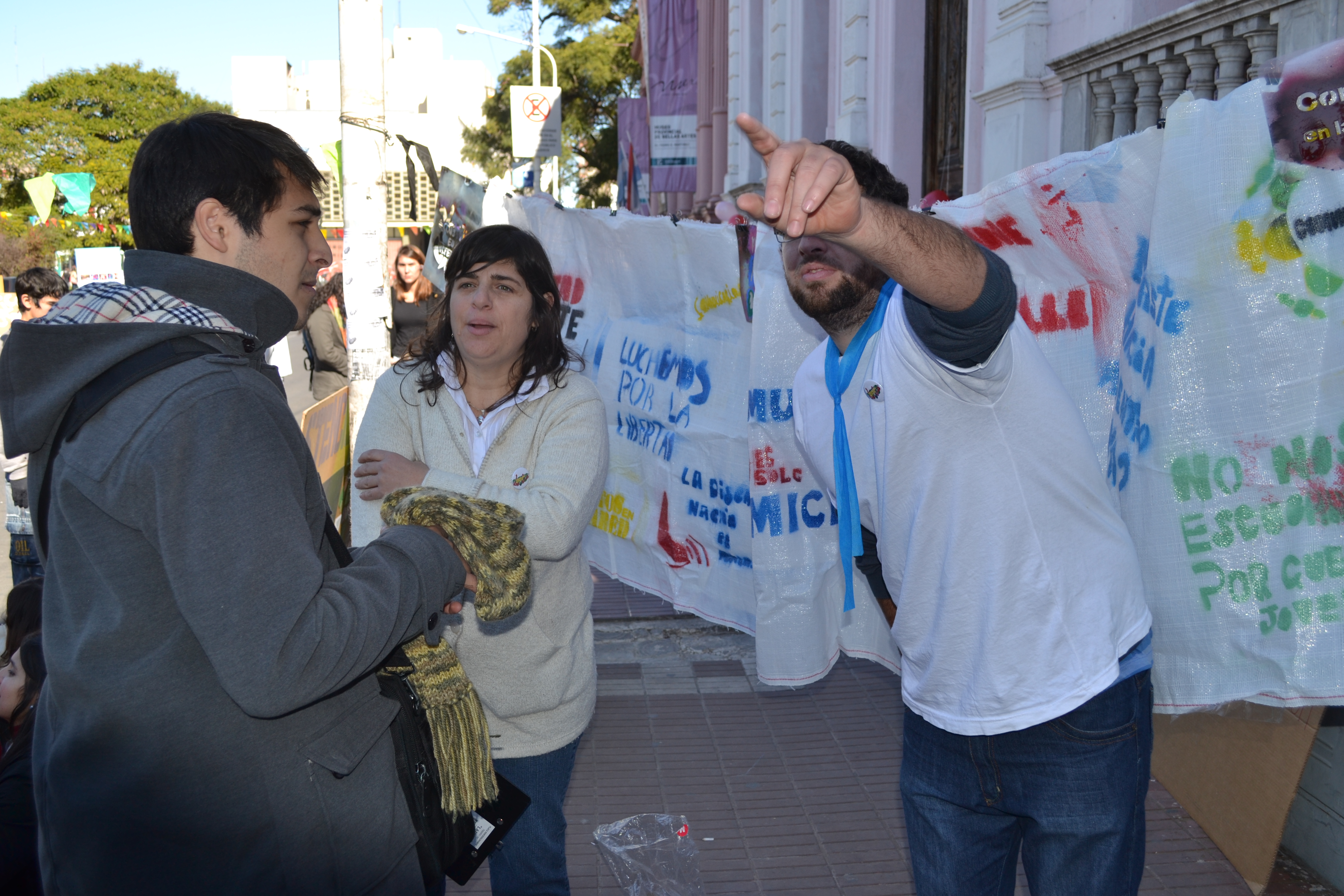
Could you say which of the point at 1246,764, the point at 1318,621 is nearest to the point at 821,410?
the point at 1318,621

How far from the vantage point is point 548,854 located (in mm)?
2422

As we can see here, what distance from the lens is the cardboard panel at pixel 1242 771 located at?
9.70 feet

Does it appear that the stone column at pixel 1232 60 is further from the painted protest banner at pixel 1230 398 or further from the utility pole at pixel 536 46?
the utility pole at pixel 536 46

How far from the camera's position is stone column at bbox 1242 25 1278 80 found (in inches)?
171

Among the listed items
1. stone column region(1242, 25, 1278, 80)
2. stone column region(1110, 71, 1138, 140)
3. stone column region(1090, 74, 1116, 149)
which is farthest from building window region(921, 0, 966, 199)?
stone column region(1242, 25, 1278, 80)

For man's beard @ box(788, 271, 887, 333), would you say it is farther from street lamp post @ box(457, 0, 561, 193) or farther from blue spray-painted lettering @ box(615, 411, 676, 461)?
street lamp post @ box(457, 0, 561, 193)

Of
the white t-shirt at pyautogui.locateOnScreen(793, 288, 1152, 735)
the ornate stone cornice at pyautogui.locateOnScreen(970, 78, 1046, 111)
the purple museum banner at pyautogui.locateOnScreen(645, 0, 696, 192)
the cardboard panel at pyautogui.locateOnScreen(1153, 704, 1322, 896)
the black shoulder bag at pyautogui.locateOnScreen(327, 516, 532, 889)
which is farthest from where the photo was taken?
the purple museum banner at pyautogui.locateOnScreen(645, 0, 696, 192)

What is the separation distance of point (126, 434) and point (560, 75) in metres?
34.5

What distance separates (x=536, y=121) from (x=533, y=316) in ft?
68.7

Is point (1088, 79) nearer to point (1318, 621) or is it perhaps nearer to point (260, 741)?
point (1318, 621)

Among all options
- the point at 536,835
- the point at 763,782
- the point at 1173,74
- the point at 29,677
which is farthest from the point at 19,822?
the point at 1173,74

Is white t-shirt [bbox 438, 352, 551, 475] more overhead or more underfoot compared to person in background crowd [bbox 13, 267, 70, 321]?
more underfoot

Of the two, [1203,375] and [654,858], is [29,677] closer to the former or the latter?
[654,858]

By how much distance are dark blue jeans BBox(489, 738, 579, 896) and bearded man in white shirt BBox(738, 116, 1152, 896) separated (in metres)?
0.84
